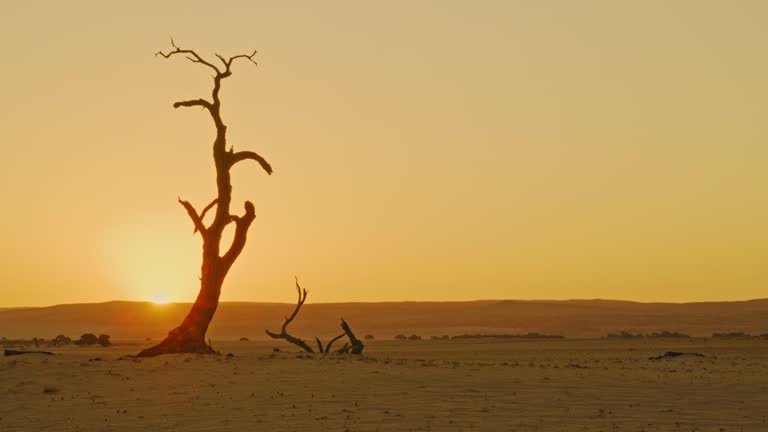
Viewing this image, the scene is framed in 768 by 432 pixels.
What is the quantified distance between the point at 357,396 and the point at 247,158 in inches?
416

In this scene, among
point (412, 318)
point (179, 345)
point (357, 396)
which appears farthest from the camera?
point (412, 318)

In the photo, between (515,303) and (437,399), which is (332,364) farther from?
(515,303)

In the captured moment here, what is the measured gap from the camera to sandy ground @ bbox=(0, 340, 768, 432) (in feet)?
68.5

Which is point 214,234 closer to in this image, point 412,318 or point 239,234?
point 239,234

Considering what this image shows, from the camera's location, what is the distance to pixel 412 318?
136000 millimetres

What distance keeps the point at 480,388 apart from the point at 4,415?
911 centimetres

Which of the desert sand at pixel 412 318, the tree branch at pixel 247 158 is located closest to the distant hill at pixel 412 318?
the desert sand at pixel 412 318

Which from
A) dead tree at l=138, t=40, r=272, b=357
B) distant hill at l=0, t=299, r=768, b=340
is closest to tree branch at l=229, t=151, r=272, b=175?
dead tree at l=138, t=40, r=272, b=357

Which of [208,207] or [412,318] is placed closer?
[208,207]

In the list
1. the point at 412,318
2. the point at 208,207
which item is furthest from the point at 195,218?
the point at 412,318

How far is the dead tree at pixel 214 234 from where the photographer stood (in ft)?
103

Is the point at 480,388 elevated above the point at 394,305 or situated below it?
below

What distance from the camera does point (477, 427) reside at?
65.9ft

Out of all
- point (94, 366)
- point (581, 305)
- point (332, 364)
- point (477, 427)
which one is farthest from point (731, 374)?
point (581, 305)
